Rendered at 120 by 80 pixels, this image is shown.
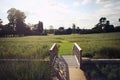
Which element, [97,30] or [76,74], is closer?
[76,74]

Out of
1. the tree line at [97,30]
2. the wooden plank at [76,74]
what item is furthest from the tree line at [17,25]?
the wooden plank at [76,74]

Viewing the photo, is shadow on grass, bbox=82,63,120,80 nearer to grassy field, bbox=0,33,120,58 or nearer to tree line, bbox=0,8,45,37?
grassy field, bbox=0,33,120,58

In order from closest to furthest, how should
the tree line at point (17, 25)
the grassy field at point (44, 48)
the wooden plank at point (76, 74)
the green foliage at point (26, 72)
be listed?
the green foliage at point (26, 72)
the wooden plank at point (76, 74)
the grassy field at point (44, 48)
the tree line at point (17, 25)

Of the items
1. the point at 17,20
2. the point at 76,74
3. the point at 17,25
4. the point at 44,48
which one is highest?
the point at 17,20

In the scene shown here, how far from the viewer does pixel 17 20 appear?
100 ft

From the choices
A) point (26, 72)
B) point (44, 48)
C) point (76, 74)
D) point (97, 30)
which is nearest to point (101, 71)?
point (76, 74)

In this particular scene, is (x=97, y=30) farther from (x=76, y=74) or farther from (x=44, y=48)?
(x=76, y=74)

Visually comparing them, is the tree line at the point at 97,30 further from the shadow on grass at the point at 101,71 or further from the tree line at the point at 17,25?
the shadow on grass at the point at 101,71

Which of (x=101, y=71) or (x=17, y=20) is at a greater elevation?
(x=17, y=20)

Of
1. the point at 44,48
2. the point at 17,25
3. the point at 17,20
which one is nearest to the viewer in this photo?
the point at 44,48

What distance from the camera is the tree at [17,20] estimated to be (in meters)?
28.6

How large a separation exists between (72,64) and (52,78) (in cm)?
210

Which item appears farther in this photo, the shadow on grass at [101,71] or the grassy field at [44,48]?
the grassy field at [44,48]

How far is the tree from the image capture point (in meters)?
28.6
